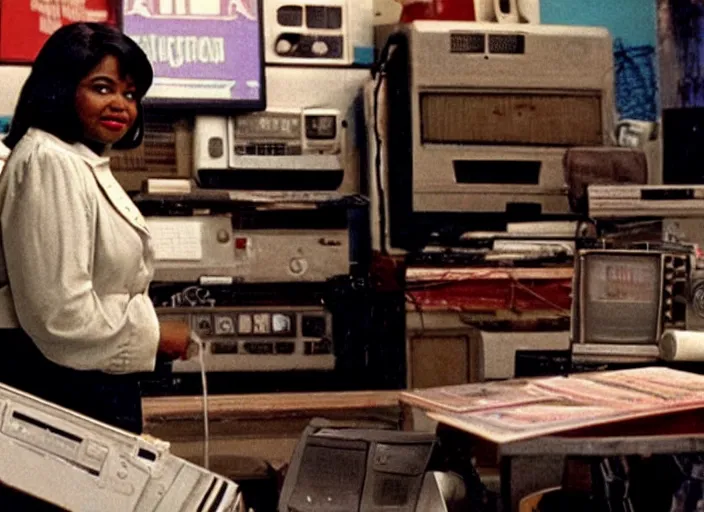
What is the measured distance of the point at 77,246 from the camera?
5.65ft

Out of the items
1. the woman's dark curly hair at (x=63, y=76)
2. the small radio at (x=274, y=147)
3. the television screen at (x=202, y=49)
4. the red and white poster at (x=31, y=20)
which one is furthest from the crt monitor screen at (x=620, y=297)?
the red and white poster at (x=31, y=20)

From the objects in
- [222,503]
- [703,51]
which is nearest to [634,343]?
[222,503]

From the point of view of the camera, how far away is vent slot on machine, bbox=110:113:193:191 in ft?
9.66

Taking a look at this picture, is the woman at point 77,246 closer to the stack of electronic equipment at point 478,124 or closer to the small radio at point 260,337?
the small radio at point 260,337

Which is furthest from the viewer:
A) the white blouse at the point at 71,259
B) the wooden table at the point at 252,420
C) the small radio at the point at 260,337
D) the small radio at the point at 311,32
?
the small radio at the point at 311,32

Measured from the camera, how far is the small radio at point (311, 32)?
10.1 feet

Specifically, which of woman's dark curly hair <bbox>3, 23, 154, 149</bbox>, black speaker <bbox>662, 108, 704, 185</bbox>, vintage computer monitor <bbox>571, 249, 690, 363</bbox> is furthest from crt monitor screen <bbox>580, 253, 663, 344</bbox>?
woman's dark curly hair <bbox>3, 23, 154, 149</bbox>

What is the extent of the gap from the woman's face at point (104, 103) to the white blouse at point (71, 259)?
0.12 ft

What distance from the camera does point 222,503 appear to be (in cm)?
168

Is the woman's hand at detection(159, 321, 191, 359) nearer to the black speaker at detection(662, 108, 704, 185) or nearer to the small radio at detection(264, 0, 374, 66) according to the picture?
the small radio at detection(264, 0, 374, 66)

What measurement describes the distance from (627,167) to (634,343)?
0.87 m

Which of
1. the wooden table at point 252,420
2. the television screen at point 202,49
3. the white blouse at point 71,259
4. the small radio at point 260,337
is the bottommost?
the wooden table at point 252,420

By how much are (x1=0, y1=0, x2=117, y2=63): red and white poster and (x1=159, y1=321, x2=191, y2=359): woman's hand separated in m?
1.30

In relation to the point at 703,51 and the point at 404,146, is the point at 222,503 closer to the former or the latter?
the point at 404,146
